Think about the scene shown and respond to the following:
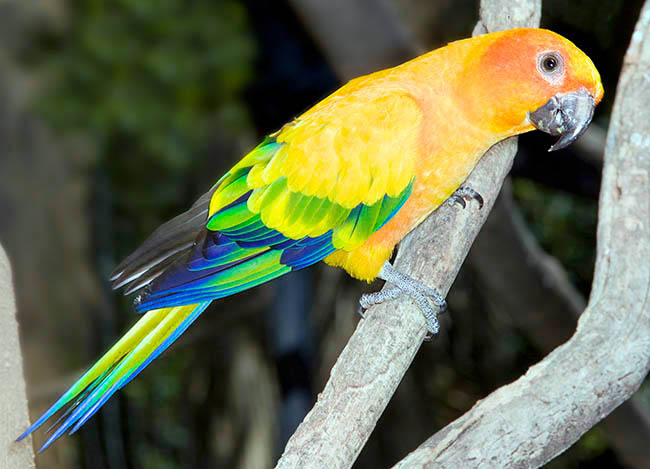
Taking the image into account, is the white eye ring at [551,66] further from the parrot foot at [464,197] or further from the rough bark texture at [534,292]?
the rough bark texture at [534,292]

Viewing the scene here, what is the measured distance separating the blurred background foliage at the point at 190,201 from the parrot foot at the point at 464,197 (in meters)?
0.87

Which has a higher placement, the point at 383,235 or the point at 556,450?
the point at 383,235

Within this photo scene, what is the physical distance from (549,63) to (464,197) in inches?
13.1

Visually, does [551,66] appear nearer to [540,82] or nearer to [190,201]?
[540,82]

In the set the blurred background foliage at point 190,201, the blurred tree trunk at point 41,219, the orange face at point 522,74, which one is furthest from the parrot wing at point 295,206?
the blurred tree trunk at point 41,219

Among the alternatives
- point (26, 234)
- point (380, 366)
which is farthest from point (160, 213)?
point (380, 366)

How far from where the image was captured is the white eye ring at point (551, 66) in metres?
1.27

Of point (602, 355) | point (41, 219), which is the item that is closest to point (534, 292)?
point (602, 355)

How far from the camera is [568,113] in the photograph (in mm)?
1290

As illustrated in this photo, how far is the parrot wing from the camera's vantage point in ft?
4.39

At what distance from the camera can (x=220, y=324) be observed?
2670 mm

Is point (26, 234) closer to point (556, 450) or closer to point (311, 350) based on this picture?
point (311, 350)

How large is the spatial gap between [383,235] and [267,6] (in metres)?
1.41

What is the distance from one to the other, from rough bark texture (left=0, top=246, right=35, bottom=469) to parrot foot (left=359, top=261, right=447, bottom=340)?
591mm
